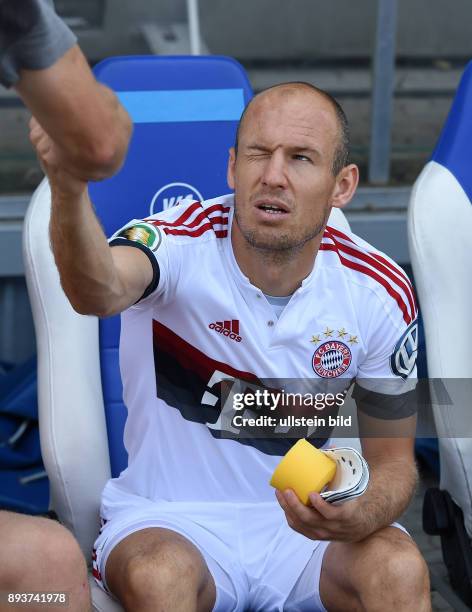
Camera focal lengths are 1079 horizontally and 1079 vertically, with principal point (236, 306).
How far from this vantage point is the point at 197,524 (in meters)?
2.13

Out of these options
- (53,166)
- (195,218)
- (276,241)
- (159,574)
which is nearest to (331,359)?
(276,241)

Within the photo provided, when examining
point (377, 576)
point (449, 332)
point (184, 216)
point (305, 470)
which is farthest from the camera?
point (449, 332)

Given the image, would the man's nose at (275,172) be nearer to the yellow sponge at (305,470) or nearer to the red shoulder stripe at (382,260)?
the red shoulder stripe at (382,260)

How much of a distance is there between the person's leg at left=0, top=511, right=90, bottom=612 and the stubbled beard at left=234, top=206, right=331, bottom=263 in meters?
0.67

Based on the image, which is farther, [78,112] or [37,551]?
[37,551]

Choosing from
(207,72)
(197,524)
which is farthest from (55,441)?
(207,72)

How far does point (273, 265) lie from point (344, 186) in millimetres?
256

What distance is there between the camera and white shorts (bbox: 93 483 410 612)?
208 centimetres

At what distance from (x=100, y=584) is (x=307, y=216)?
826mm

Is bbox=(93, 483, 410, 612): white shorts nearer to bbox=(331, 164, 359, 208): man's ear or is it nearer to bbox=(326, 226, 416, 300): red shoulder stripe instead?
bbox=(326, 226, 416, 300): red shoulder stripe

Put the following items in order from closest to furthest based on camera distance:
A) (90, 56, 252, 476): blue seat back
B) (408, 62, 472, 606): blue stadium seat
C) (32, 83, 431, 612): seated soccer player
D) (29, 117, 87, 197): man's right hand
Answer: (29, 117, 87, 197): man's right hand
(32, 83, 431, 612): seated soccer player
(408, 62, 472, 606): blue stadium seat
(90, 56, 252, 476): blue seat back

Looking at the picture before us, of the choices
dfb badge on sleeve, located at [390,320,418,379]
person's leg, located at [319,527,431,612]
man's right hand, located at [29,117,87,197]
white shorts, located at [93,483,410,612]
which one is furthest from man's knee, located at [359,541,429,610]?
man's right hand, located at [29,117,87,197]

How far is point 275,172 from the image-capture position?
2.09m

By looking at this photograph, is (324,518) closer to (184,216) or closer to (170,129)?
(184,216)
